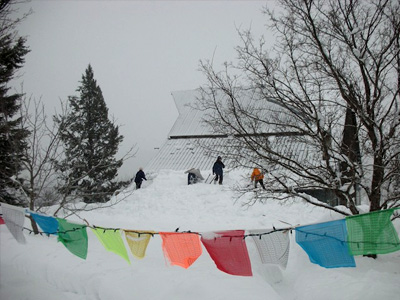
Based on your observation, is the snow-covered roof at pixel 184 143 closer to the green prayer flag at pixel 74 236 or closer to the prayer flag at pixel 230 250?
the green prayer flag at pixel 74 236

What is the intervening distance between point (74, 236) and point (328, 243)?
4.69 meters

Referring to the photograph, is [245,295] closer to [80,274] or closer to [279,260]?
[279,260]

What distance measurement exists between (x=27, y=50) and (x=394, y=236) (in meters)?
16.6

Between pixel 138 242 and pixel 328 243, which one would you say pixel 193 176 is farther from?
pixel 328 243

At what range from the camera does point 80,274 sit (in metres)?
7.71

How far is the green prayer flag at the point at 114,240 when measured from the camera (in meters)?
5.19

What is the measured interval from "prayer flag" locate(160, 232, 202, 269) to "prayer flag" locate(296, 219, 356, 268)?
1733 mm

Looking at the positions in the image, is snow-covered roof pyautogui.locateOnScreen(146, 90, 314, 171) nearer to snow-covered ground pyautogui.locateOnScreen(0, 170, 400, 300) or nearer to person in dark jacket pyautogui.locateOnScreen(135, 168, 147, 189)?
person in dark jacket pyautogui.locateOnScreen(135, 168, 147, 189)

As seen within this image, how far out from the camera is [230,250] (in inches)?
180

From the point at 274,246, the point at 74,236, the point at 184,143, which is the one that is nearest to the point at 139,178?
the point at 184,143

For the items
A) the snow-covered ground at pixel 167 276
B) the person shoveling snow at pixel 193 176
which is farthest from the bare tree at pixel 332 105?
the person shoveling snow at pixel 193 176

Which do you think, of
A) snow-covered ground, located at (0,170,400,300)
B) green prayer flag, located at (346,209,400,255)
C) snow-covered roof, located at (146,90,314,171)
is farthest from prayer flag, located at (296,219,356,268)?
snow-covered roof, located at (146,90,314,171)

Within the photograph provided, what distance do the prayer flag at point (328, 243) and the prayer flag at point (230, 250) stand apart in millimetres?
945

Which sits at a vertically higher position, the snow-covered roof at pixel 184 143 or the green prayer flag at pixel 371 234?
the snow-covered roof at pixel 184 143
